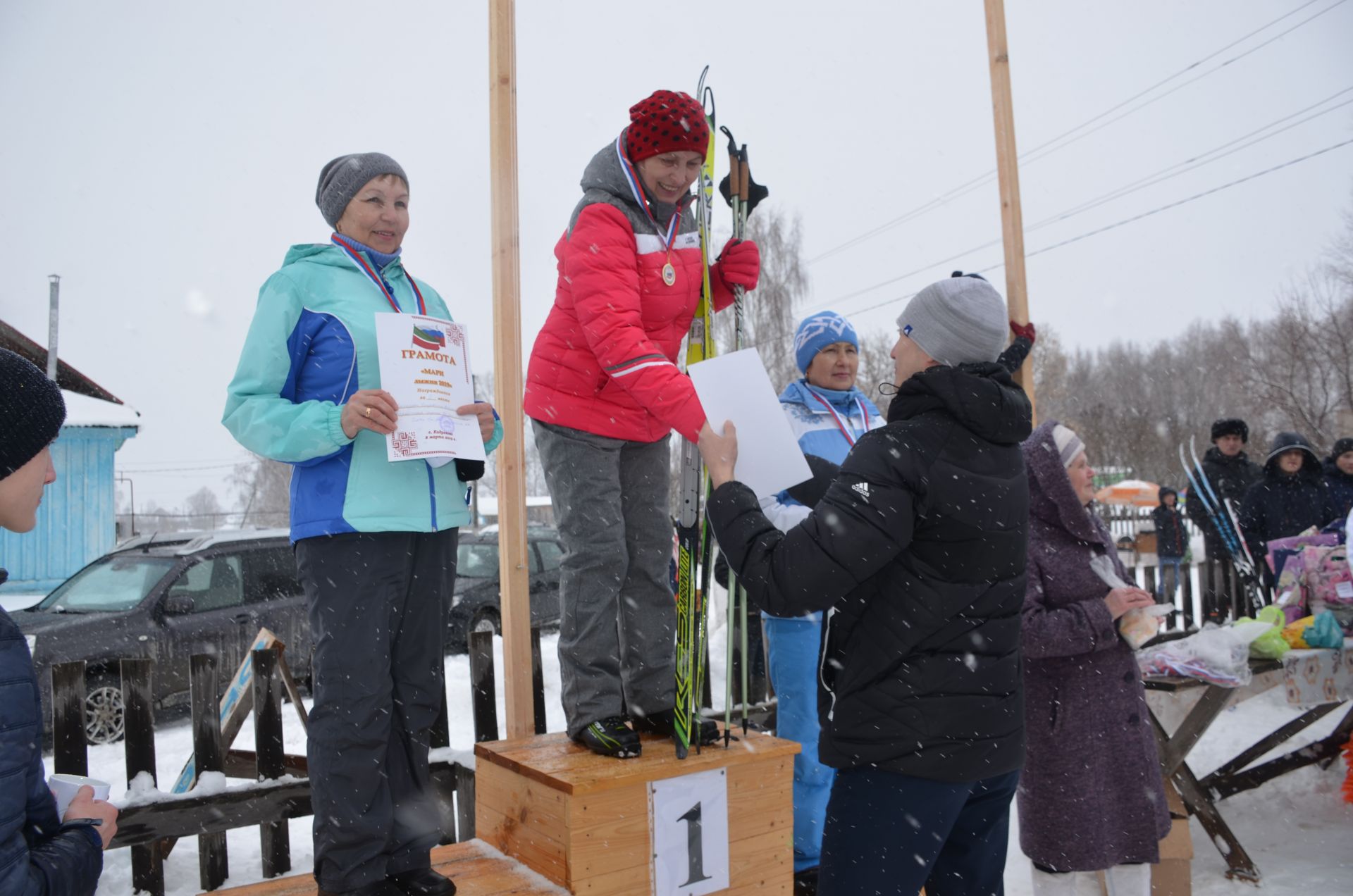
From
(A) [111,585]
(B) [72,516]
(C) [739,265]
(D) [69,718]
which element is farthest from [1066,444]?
(B) [72,516]

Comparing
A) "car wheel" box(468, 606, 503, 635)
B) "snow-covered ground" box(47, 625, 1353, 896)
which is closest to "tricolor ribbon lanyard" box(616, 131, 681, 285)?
"snow-covered ground" box(47, 625, 1353, 896)

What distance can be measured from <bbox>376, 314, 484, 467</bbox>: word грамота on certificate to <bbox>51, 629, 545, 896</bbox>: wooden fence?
3.07 ft

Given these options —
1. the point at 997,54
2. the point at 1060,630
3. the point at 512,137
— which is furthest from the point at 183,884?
the point at 997,54

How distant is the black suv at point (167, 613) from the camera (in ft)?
20.4

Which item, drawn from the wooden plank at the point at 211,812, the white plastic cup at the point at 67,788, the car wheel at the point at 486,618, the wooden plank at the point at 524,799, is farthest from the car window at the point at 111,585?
the white plastic cup at the point at 67,788

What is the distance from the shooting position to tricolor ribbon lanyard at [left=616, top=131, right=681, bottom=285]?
7.90 ft

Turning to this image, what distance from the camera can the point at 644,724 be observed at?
2.58 m

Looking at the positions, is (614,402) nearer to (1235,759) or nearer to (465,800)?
(465,800)

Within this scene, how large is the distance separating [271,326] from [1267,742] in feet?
15.2

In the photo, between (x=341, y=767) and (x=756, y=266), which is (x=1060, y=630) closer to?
(x=756, y=266)

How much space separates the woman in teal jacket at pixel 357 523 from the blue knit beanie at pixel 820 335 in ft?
4.44

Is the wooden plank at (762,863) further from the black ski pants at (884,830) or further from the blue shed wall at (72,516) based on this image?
the blue shed wall at (72,516)

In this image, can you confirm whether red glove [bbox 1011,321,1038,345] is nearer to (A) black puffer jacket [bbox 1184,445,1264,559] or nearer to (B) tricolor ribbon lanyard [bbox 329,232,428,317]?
(B) tricolor ribbon lanyard [bbox 329,232,428,317]

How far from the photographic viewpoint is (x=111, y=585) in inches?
271
